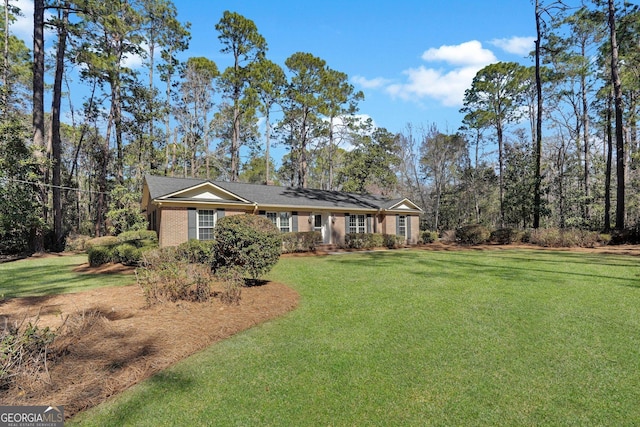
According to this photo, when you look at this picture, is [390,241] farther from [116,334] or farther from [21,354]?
[21,354]

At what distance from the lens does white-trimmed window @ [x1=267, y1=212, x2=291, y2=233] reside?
17.8 metres

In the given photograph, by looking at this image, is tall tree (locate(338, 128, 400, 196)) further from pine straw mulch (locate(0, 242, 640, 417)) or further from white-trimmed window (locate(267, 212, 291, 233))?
pine straw mulch (locate(0, 242, 640, 417))

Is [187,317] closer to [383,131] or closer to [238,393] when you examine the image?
[238,393]

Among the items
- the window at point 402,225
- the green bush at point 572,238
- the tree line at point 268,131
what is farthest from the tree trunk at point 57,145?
the green bush at point 572,238

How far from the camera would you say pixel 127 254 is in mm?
11430

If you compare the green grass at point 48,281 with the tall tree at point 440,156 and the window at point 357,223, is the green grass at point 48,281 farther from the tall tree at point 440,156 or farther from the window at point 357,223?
the tall tree at point 440,156

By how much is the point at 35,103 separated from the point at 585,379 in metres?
23.7

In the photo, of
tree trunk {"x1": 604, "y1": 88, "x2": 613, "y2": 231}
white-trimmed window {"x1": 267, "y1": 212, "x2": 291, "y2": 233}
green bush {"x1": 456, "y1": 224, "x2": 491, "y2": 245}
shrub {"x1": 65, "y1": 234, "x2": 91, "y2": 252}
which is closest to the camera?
white-trimmed window {"x1": 267, "y1": 212, "x2": 291, "y2": 233}

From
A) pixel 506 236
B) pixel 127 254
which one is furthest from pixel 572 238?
pixel 127 254

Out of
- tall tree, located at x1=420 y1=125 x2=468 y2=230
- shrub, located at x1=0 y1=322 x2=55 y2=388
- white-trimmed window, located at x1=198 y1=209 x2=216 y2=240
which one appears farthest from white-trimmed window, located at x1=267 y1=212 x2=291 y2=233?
tall tree, located at x1=420 y1=125 x2=468 y2=230

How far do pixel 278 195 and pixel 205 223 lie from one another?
5.70m

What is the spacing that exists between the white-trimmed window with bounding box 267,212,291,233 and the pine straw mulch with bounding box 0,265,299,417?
10.5 meters

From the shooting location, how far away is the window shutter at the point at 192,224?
559 inches

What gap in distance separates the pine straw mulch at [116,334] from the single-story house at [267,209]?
23.0 feet
